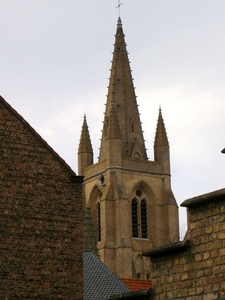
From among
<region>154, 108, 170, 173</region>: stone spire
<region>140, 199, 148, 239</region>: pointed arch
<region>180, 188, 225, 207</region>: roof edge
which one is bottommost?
<region>180, 188, 225, 207</region>: roof edge

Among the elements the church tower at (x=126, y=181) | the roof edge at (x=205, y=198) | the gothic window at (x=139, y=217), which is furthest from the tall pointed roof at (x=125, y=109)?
the roof edge at (x=205, y=198)

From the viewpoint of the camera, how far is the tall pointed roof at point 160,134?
109250mm

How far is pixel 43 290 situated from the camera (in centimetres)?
2231

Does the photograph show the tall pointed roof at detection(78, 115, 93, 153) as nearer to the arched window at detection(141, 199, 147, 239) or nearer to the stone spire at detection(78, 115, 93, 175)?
the stone spire at detection(78, 115, 93, 175)

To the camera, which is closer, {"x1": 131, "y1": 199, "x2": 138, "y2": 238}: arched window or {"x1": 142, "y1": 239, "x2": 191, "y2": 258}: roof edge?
{"x1": 142, "y1": 239, "x2": 191, "y2": 258}: roof edge

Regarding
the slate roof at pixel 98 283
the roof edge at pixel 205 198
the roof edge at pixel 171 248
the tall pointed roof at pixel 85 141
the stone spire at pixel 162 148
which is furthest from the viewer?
the tall pointed roof at pixel 85 141

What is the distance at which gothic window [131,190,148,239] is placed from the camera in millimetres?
108562

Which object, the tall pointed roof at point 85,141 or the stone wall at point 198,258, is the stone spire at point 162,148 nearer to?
the tall pointed roof at point 85,141

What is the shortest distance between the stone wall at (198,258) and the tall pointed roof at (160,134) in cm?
9256

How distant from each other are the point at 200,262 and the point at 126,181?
300 feet

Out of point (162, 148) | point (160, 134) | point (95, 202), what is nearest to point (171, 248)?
point (95, 202)

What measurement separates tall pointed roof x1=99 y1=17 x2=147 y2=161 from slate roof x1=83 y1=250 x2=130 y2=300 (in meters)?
78.6

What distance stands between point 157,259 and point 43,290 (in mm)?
6005

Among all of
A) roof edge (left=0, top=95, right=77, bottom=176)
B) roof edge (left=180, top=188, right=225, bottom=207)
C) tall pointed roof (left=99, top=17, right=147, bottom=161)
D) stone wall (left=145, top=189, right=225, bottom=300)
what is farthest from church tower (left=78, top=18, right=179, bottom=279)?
roof edge (left=180, top=188, right=225, bottom=207)
